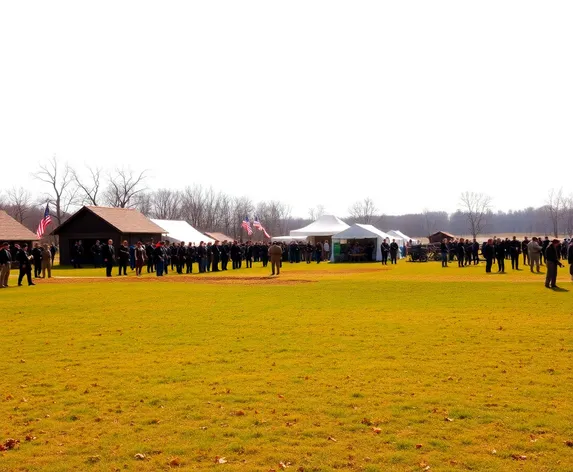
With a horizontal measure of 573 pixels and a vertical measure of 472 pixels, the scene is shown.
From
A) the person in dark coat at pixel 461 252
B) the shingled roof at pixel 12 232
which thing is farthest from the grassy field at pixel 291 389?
the shingled roof at pixel 12 232

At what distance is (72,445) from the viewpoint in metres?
6.45

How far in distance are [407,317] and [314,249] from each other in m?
39.6

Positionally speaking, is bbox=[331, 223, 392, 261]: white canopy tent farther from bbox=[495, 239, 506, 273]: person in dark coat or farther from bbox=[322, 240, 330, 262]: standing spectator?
bbox=[495, 239, 506, 273]: person in dark coat

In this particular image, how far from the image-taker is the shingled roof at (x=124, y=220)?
46.7 m

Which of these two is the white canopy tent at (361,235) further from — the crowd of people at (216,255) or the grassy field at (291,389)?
the grassy field at (291,389)

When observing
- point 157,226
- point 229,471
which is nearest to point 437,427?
point 229,471

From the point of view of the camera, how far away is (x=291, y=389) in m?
8.45

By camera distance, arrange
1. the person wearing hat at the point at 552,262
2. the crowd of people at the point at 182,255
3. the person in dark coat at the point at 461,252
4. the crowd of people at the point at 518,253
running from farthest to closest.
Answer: the person in dark coat at the point at 461,252 < the crowd of people at the point at 182,255 < the crowd of people at the point at 518,253 < the person wearing hat at the point at 552,262

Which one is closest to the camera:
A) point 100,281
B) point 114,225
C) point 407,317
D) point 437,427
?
point 437,427

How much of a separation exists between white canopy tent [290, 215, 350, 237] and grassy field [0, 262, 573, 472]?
141 feet

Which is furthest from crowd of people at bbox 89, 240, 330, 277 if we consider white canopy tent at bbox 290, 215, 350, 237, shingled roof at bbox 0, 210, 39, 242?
white canopy tent at bbox 290, 215, 350, 237

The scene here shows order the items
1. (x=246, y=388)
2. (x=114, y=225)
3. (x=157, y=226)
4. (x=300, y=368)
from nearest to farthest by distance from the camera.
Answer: (x=246, y=388), (x=300, y=368), (x=114, y=225), (x=157, y=226)

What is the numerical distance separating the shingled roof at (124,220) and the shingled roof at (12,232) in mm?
1983

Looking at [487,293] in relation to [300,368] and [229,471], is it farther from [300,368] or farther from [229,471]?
[229,471]
